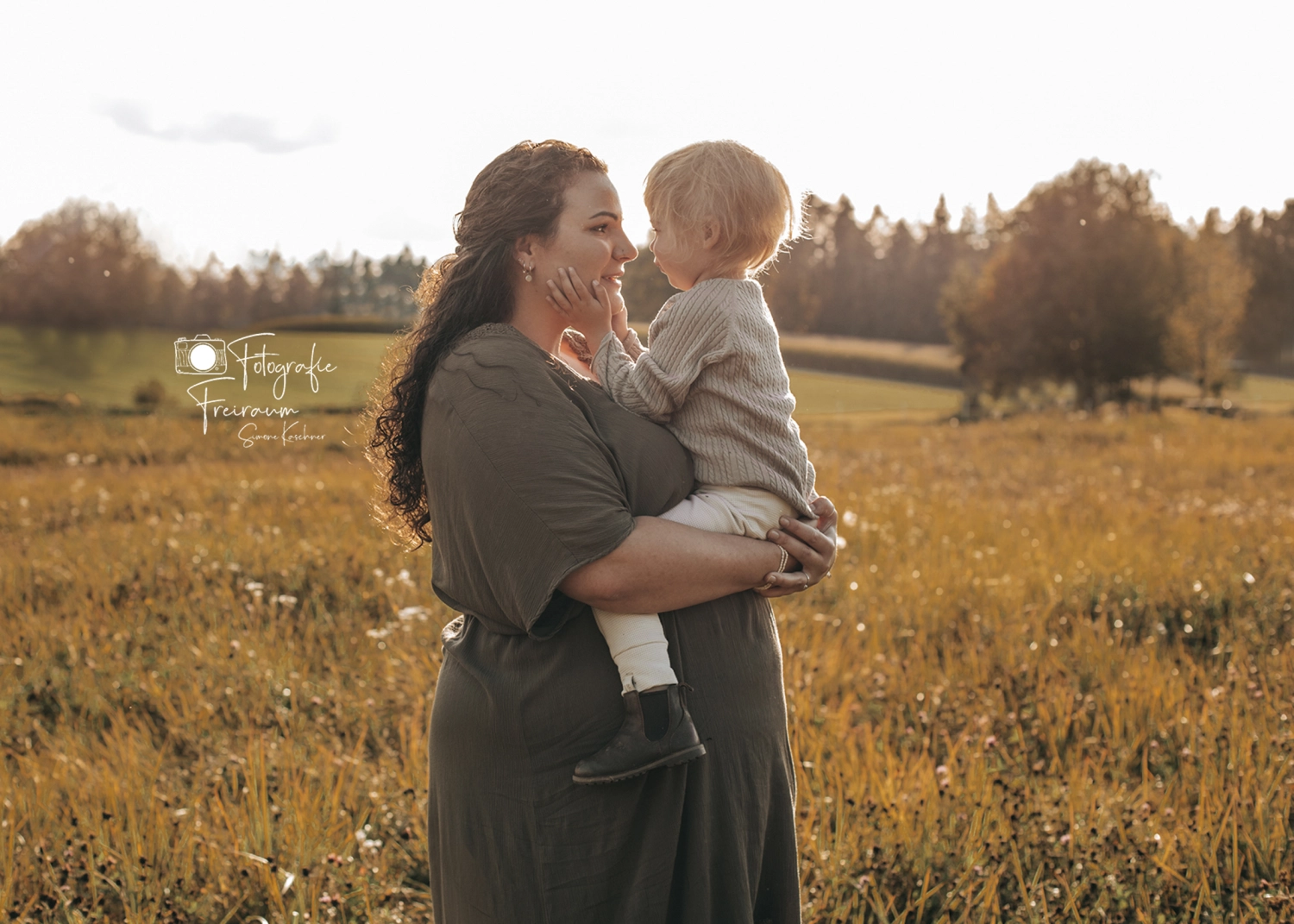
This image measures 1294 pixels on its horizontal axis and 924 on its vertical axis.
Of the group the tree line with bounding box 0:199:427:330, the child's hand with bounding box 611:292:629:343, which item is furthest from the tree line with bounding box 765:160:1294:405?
the child's hand with bounding box 611:292:629:343

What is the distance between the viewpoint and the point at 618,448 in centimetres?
174

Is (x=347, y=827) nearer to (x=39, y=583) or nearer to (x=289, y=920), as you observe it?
(x=289, y=920)

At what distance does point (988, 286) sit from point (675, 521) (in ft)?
114

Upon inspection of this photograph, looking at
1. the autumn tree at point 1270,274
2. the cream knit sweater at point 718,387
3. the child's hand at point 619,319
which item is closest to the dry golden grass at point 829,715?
the cream knit sweater at point 718,387

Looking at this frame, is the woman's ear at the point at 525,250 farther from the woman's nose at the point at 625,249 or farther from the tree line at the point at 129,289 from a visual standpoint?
the tree line at the point at 129,289

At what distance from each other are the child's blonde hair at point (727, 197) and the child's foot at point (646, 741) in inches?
39.4

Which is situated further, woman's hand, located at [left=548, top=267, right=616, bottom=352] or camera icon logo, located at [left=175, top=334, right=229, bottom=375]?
camera icon logo, located at [left=175, top=334, right=229, bottom=375]

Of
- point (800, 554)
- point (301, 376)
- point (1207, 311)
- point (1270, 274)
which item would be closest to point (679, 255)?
point (800, 554)

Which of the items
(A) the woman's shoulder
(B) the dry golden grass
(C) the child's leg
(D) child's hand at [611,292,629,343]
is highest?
(D) child's hand at [611,292,629,343]

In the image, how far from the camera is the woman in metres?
1.61

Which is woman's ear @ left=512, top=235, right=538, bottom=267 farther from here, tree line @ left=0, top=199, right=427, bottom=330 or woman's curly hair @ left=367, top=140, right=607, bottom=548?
tree line @ left=0, top=199, right=427, bottom=330

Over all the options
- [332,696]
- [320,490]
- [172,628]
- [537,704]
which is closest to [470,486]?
[537,704]

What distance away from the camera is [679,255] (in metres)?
2.04

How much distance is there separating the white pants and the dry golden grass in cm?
124
